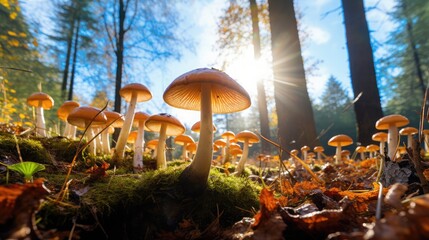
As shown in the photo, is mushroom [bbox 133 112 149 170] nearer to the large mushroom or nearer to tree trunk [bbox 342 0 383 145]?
the large mushroom

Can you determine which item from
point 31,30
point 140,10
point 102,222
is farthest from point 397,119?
point 31,30

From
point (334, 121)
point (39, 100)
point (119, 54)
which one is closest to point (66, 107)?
point (39, 100)

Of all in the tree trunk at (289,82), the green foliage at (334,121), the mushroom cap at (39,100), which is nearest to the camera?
the mushroom cap at (39,100)

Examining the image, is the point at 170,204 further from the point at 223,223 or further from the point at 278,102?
the point at 278,102

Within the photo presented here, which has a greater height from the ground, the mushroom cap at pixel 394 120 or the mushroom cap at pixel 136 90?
the mushroom cap at pixel 136 90

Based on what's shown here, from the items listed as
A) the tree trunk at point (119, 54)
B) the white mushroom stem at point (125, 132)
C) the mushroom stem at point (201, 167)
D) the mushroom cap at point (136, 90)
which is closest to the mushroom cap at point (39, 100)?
the mushroom cap at point (136, 90)

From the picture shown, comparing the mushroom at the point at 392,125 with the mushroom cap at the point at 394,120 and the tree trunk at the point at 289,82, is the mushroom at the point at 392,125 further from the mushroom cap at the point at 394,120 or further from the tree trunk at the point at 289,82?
the tree trunk at the point at 289,82
